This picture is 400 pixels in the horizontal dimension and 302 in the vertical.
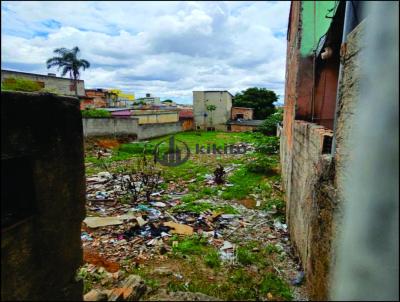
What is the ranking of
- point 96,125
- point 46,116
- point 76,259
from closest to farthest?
point 46,116, point 76,259, point 96,125

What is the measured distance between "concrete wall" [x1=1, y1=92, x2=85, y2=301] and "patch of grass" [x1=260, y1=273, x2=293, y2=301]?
262 cm

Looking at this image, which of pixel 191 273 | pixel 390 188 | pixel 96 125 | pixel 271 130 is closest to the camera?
pixel 390 188

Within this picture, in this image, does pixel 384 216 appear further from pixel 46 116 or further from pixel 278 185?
pixel 278 185

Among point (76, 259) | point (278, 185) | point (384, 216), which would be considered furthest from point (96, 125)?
point (384, 216)

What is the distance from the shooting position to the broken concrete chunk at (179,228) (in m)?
5.67

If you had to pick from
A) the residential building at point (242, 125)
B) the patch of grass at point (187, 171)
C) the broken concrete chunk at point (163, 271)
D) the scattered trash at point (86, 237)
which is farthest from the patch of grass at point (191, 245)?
the residential building at point (242, 125)

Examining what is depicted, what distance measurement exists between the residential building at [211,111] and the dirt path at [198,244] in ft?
71.1

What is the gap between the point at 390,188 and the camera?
116 cm

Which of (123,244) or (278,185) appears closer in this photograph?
(123,244)

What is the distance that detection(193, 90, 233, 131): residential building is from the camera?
30.1 meters

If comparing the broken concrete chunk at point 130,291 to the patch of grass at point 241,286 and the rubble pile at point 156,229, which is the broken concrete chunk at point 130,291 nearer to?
the rubble pile at point 156,229

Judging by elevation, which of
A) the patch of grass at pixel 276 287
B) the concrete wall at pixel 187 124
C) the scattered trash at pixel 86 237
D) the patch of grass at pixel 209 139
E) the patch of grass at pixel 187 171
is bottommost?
the scattered trash at pixel 86 237

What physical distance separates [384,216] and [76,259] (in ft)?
7.06

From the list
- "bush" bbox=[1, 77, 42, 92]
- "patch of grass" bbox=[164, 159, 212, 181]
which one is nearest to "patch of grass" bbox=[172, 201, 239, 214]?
"patch of grass" bbox=[164, 159, 212, 181]
